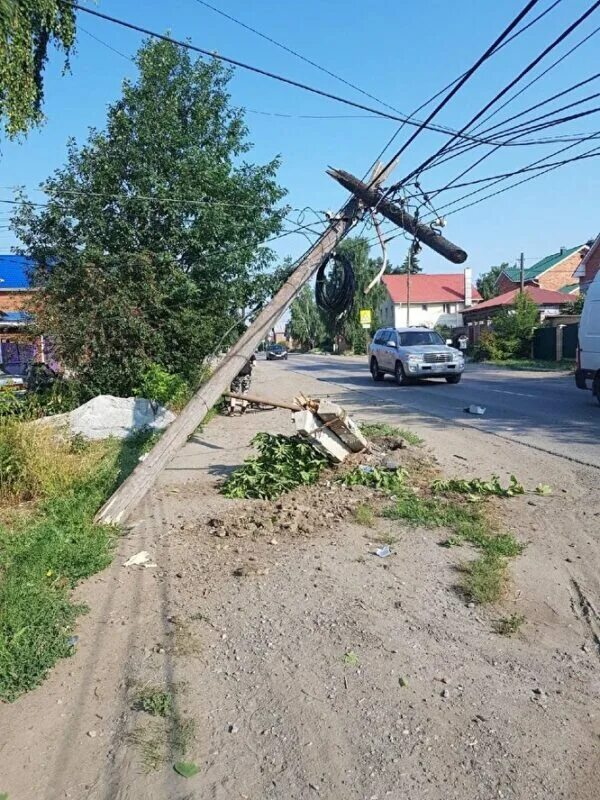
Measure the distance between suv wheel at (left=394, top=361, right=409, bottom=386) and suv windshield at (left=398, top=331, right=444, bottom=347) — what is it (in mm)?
771

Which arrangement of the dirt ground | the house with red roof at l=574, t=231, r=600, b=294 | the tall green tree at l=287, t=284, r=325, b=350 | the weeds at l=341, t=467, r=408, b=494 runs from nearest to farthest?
the dirt ground
the weeds at l=341, t=467, r=408, b=494
the house with red roof at l=574, t=231, r=600, b=294
the tall green tree at l=287, t=284, r=325, b=350

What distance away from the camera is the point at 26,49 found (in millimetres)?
8094

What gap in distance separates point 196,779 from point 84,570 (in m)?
2.80

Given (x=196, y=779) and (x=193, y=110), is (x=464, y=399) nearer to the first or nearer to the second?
(x=193, y=110)

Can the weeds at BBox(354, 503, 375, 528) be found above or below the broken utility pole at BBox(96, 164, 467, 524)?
below

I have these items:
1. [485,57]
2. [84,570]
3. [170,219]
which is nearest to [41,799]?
[84,570]

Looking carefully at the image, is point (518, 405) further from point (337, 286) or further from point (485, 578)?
point (485, 578)

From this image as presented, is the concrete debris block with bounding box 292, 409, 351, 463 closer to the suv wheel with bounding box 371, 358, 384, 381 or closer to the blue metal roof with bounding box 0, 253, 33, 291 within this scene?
the suv wheel with bounding box 371, 358, 384, 381

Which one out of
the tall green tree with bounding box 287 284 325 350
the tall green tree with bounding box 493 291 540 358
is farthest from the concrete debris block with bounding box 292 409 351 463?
the tall green tree with bounding box 287 284 325 350

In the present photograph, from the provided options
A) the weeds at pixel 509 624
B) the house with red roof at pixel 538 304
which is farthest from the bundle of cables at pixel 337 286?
the house with red roof at pixel 538 304

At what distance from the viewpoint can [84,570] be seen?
5.41 m

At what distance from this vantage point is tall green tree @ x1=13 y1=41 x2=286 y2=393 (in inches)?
582

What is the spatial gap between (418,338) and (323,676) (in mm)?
19382

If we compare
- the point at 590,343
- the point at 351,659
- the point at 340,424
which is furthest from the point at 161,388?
the point at 351,659
